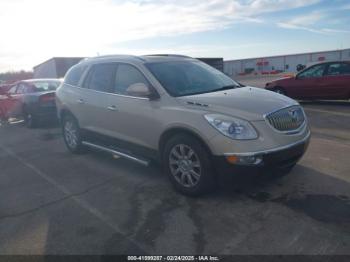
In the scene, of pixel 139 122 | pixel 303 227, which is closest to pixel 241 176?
pixel 303 227

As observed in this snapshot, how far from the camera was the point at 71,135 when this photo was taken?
6551 millimetres

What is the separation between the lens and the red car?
10539 millimetres

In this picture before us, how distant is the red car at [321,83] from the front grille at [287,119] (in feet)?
24.6

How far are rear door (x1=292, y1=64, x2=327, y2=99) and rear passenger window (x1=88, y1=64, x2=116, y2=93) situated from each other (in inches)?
324

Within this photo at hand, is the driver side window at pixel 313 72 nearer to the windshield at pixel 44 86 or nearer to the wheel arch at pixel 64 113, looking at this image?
the wheel arch at pixel 64 113

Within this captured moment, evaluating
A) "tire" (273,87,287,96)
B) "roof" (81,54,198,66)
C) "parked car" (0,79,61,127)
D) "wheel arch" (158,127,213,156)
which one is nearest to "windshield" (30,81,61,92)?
"parked car" (0,79,61,127)

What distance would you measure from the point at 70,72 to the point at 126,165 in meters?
2.45

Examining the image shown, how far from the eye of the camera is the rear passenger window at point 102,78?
17.1 feet

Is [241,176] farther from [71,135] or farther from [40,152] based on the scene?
[40,152]

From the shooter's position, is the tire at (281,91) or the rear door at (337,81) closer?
the rear door at (337,81)

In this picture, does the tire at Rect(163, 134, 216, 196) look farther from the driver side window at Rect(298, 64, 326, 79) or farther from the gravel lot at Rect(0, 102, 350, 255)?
the driver side window at Rect(298, 64, 326, 79)

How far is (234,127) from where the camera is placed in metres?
3.62

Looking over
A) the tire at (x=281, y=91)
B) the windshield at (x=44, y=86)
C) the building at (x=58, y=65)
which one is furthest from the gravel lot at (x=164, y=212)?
the building at (x=58, y=65)

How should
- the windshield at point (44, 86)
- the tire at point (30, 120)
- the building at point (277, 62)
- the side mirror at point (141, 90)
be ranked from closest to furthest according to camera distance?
the side mirror at point (141, 90)
the tire at point (30, 120)
the windshield at point (44, 86)
the building at point (277, 62)
